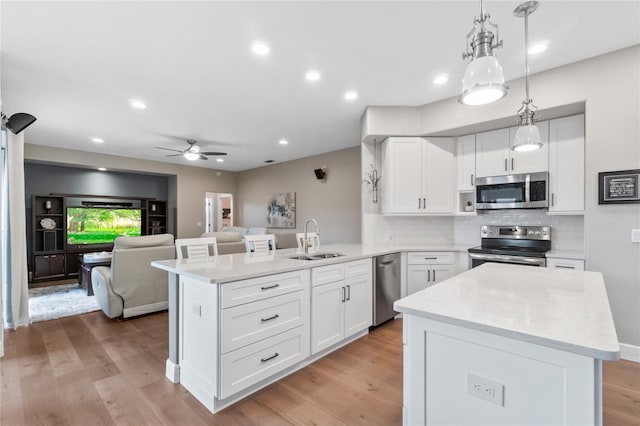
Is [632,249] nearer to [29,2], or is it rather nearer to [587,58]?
[587,58]

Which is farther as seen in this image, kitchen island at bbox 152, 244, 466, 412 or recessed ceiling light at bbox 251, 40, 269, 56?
recessed ceiling light at bbox 251, 40, 269, 56

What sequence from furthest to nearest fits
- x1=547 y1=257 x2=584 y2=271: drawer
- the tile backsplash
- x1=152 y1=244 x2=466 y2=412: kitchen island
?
the tile backsplash
x1=547 y1=257 x2=584 y2=271: drawer
x1=152 y1=244 x2=466 y2=412: kitchen island

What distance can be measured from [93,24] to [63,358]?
2871 millimetres

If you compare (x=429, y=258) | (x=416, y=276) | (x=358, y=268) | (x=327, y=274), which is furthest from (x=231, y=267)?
(x=429, y=258)

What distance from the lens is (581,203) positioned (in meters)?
3.07

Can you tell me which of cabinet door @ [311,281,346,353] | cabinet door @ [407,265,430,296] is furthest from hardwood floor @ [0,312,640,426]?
cabinet door @ [407,265,430,296]

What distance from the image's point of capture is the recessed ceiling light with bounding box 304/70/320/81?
2.96 meters

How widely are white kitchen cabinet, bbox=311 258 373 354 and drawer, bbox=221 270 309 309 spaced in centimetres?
19

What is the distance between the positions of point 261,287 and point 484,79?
183cm

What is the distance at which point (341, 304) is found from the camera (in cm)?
287

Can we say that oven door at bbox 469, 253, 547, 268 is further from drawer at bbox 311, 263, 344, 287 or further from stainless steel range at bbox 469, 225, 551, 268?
drawer at bbox 311, 263, 344, 287

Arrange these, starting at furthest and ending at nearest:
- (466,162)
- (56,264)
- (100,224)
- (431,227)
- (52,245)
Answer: (100,224), (52,245), (56,264), (431,227), (466,162)

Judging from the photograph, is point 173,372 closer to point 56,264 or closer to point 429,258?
point 429,258

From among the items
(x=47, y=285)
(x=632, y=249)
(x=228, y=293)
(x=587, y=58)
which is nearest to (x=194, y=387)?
(x=228, y=293)
